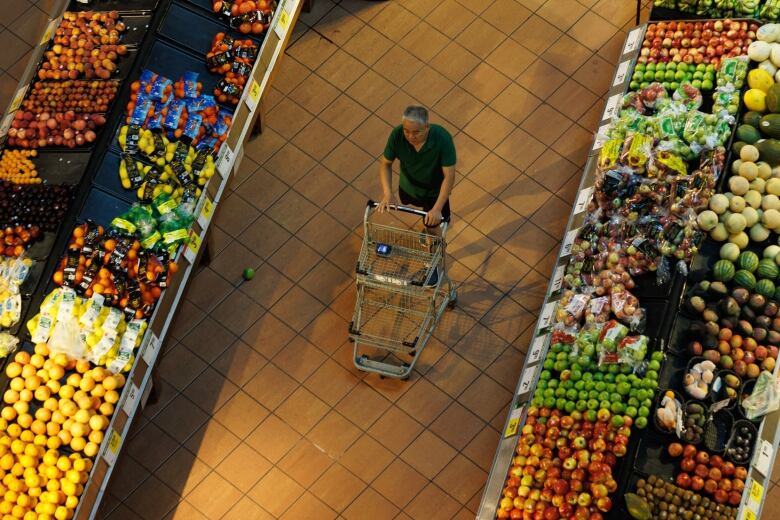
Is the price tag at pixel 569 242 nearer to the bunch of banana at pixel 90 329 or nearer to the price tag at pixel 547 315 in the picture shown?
the price tag at pixel 547 315

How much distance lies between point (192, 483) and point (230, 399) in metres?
0.63

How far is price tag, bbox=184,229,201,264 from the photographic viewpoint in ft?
23.3

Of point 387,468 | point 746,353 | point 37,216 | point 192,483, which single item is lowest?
point 192,483

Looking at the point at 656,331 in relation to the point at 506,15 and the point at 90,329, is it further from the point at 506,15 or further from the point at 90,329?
the point at 90,329

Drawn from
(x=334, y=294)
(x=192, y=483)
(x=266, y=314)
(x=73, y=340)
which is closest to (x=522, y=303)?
(x=334, y=294)

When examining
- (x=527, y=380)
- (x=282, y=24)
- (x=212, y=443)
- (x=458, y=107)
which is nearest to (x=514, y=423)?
(x=527, y=380)

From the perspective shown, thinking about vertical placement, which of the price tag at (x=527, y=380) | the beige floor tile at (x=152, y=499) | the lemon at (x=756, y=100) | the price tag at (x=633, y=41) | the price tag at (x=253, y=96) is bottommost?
the beige floor tile at (x=152, y=499)

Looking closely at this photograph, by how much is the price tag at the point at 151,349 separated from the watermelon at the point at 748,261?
382 centimetres

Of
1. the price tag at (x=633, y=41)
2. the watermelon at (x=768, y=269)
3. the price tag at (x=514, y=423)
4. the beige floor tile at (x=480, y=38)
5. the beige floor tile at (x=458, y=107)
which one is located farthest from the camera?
the beige floor tile at (x=480, y=38)

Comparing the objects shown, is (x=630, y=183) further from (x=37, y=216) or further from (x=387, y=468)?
(x=37, y=216)

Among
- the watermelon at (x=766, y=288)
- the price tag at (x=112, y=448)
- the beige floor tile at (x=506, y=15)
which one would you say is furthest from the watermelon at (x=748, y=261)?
the price tag at (x=112, y=448)

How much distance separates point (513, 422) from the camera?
6848 mm

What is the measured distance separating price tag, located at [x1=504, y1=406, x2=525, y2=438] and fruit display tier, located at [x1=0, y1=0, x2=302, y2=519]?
7.62 ft

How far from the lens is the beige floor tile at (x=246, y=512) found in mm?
7004
